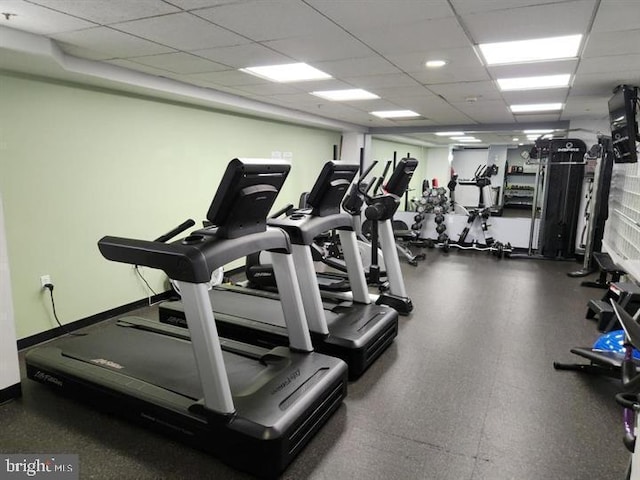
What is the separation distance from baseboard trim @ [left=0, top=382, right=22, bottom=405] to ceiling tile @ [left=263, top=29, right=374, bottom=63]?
2.75m

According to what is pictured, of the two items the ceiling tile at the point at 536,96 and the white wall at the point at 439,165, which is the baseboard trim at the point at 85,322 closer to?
the ceiling tile at the point at 536,96

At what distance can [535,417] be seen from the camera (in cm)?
248

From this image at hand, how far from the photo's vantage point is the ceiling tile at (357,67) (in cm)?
327

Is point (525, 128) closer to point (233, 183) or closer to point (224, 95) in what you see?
point (224, 95)

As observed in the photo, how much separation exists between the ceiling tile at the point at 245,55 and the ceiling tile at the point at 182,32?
10 centimetres

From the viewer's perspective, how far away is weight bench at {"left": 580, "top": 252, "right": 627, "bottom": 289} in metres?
4.51

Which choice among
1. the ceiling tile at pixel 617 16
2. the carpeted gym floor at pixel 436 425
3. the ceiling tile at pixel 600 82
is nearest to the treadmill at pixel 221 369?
the carpeted gym floor at pixel 436 425

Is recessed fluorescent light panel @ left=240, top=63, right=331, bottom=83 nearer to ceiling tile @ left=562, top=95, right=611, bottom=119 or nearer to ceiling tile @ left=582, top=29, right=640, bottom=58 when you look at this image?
ceiling tile @ left=582, top=29, right=640, bottom=58

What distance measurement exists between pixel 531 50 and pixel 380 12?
4.64 ft

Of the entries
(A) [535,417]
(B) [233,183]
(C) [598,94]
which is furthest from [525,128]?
(B) [233,183]

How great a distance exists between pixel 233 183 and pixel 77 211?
2342 millimetres

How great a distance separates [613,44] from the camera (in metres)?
2.72

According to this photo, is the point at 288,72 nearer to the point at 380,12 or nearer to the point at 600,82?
the point at 380,12

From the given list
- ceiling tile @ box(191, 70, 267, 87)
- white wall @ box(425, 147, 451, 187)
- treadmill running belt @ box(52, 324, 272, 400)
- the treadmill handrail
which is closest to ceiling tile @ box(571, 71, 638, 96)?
ceiling tile @ box(191, 70, 267, 87)
